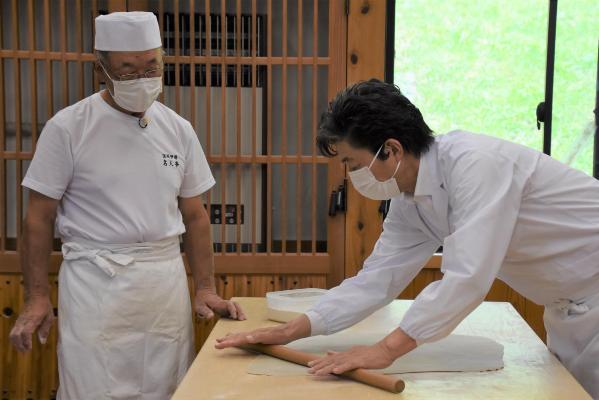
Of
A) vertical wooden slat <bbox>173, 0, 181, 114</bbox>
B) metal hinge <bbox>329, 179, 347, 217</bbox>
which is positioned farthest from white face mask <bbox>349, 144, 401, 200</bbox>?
vertical wooden slat <bbox>173, 0, 181, 114</bbox>

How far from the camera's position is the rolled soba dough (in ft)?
5.22

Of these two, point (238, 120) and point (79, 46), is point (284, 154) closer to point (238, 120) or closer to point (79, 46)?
point (238, 120)

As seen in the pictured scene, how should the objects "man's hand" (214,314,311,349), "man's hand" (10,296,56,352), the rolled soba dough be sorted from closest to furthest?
the rolled soba dough → "man's hand" (214,314,311,349) → "man's hand" (10,296,56,352)

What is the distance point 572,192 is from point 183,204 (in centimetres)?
121

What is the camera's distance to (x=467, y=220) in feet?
4.81

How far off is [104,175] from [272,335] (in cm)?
73

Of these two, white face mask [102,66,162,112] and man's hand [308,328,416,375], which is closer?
man's hand [308,328,416,375]

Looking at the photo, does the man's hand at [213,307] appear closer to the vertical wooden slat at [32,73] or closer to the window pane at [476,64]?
the vertical wooden slat at [32,73]

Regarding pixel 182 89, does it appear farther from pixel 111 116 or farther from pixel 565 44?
pixel 565 44

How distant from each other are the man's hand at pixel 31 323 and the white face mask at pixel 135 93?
61 cm

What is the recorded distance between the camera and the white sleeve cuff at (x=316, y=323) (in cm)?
177

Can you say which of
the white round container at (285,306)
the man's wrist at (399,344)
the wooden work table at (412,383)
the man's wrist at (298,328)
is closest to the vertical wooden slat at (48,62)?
the white round container at (285,306)

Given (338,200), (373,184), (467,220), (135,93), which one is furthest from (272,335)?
(338,200)

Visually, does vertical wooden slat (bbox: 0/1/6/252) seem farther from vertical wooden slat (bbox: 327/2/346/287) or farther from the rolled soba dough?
the rolled soba dough
